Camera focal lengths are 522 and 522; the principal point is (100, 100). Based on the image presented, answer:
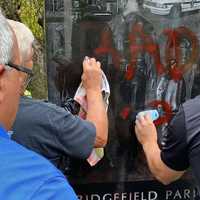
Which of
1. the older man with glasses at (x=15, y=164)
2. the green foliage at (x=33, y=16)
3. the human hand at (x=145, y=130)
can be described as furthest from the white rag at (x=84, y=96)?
the green foliage at (x=33, y=16)

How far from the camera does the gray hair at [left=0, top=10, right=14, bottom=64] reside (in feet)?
→ 4.65

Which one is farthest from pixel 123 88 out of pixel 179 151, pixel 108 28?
pixel 179 151

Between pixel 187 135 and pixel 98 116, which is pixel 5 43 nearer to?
pixel 187 135

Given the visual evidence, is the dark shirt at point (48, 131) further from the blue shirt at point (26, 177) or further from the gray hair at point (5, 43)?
the blue shirt at point (26, 177)

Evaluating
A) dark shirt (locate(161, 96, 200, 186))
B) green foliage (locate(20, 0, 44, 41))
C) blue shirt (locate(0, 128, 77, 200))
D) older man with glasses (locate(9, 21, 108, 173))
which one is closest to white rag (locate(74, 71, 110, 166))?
older man with glasses (locate(9, 21, 108, 173))

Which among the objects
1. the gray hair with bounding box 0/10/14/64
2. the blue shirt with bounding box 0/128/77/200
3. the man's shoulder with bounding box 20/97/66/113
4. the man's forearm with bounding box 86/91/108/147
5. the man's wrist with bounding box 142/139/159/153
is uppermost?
the gray hair with bounding box 0/10/14/64

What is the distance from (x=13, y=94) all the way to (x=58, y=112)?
1016 millimetres

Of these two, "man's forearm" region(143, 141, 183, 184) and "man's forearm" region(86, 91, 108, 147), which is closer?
"man's forearm" region(143, 141, 183, 184)

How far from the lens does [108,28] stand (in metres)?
2.93

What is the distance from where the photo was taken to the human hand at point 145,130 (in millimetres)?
2875

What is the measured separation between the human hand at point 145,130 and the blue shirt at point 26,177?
1.59m

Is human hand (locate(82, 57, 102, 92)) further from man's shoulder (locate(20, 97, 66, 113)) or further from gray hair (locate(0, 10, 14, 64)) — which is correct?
gray hair (locate(0, 10, 14, 64))

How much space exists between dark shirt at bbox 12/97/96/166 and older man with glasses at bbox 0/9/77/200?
0.96 m

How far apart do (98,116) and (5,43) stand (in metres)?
1.40
